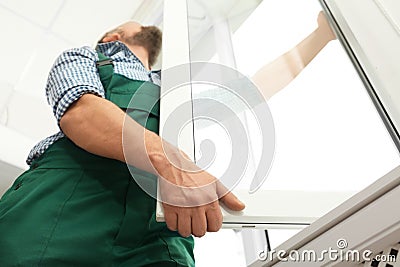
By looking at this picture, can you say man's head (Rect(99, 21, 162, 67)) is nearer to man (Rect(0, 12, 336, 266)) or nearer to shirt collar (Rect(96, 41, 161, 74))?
shirt collar (Rect(96, 41, 161, 74))

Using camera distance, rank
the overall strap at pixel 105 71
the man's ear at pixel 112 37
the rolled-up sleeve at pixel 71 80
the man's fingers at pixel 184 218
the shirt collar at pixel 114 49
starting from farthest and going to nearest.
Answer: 1. the man's ear at pixel 112 37
2. the shirt collar at pixel 114 49
3. the overall strap at pixel 105 71
4. the rolled-up sleeve at pixel 71 80
5. the man's fingers at pixel 184 218

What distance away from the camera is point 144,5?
178cm

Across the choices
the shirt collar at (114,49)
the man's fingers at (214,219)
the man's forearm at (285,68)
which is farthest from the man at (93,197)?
the man's forearm at (285,68)

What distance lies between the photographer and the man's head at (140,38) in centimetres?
123

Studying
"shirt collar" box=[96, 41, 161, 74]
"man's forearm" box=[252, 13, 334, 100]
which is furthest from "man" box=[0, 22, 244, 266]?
"man's forearm" box=[252, 13, 334, 100]

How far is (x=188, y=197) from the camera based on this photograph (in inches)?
23.5

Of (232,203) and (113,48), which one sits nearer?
(232,203)

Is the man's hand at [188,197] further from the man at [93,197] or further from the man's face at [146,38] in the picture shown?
the man's face at [146,38]

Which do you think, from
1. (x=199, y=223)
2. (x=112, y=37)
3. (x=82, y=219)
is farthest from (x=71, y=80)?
(x=112, y=37)

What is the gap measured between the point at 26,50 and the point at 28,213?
1.34 meters

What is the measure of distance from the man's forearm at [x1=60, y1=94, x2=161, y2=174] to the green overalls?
6 centimetres

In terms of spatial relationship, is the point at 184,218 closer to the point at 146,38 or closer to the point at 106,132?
the point at 106,132

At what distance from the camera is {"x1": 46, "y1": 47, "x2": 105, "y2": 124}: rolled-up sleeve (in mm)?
727

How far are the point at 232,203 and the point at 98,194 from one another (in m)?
0.25
